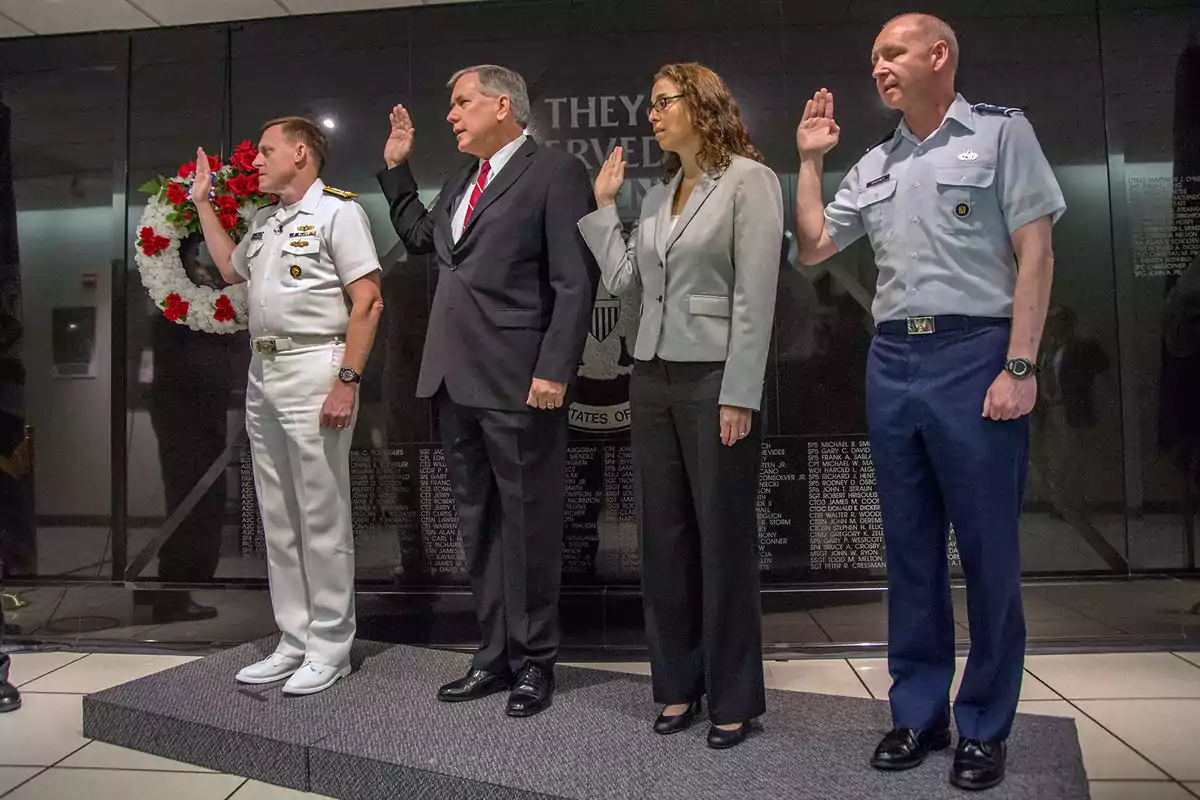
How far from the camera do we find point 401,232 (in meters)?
2.80

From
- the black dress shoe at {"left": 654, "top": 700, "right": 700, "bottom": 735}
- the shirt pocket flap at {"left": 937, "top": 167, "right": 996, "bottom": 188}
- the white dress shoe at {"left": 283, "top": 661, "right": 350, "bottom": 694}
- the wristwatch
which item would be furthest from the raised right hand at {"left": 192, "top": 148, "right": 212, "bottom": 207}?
the wristwatch

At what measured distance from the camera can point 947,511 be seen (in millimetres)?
2055

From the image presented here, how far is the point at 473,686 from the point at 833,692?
1.35 metres

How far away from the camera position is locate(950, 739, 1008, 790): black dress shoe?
1.84m

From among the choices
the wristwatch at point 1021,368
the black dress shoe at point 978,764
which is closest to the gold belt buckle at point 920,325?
the wristwatch at point 1021,368

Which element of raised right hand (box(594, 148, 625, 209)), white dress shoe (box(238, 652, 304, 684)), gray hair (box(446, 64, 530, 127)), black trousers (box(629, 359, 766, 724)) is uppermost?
gray hair (box(446, 64, 530, 127))

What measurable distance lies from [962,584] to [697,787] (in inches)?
81.4

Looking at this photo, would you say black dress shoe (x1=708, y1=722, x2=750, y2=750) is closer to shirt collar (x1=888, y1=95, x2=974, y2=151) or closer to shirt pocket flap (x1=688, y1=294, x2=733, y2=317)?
shirt pocket flap (x1=688, y1=294, x2=733, y2=317)

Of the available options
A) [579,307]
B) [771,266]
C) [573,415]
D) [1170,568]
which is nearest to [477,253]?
[579,307]

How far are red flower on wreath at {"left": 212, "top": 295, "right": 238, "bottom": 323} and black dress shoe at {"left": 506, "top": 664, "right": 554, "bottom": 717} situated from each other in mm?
2060

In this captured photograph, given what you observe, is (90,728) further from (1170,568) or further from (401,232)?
(1170,568)

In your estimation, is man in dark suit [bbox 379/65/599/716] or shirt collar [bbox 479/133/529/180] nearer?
man in dark suit [bbox 379/65/599/716]

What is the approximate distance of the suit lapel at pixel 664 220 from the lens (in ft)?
7.36

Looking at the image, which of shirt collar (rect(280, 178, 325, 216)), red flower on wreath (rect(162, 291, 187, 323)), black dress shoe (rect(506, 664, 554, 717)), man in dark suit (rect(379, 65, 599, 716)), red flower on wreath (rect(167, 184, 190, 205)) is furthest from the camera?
red flower on wreath (rect(162, 291, 187, 323))
